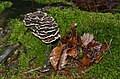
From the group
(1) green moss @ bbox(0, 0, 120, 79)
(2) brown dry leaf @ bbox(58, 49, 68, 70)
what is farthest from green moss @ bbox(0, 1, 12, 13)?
(2) brown dry leaf @ bbox(58, 49, 68, 70)

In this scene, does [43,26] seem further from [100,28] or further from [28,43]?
[100,28]

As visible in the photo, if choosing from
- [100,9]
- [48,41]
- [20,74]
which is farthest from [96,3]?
[20,74]

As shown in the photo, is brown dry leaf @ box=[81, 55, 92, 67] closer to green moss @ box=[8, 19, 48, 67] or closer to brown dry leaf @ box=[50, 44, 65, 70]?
brown dry leaf @ box=[50, 44, 65, 70]

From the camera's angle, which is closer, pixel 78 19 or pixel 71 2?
pixel 78 19

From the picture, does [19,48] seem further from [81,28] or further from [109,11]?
[109,11]

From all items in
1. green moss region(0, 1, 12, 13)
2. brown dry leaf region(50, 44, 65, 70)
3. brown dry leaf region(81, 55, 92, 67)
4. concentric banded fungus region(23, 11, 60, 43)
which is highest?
green moss region(0, 1, 12, 13)
